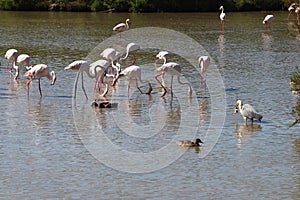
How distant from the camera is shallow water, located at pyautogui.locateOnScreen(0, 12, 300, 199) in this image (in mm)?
7809

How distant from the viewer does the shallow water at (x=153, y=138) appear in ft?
25.6

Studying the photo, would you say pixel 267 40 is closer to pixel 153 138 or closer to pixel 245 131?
pixel 245 131

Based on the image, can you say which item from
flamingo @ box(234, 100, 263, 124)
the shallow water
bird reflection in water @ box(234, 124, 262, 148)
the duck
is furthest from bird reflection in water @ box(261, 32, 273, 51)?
the duck

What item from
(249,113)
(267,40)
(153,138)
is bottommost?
(153,138)

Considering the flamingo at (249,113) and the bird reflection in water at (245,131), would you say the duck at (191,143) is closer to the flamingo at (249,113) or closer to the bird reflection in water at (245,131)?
the bird reflection in water at (245,131)

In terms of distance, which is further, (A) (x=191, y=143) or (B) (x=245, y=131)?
(B) (x=245, y=131)

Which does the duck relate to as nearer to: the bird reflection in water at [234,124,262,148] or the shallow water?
the shallow water

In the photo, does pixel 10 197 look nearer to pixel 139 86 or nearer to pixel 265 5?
pixel 139 86

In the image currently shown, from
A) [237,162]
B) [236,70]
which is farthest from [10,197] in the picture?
[236,70]

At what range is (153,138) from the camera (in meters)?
9.98

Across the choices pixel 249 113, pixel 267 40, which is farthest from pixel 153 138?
pixel 267 40

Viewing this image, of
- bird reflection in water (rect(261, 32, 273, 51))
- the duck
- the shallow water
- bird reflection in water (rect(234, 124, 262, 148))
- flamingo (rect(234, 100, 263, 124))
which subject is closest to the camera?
the shallow water

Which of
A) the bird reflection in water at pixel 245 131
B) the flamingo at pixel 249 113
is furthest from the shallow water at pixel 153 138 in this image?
the flamingo at pixel 249 113

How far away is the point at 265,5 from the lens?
36.8m
